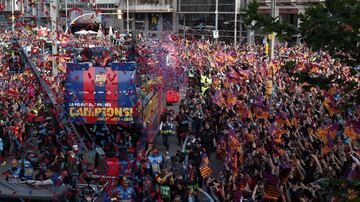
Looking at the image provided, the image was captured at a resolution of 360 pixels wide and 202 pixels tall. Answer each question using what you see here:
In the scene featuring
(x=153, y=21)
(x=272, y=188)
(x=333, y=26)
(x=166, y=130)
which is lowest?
(x=166, y=130)

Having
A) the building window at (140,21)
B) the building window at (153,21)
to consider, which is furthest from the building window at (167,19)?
the building window at (140,21)

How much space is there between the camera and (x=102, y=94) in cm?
1484

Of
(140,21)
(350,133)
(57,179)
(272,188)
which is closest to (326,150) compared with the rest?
(350,133)

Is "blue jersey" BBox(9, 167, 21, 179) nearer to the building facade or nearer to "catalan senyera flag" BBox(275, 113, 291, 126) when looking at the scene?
"catalan senyera flag" BBox(275, 113, 291, 126)

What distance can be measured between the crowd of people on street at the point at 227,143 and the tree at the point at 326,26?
2.26 ft

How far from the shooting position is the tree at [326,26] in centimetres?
554

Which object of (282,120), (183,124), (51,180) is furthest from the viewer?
(183,124)

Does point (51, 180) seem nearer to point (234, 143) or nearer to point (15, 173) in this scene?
point (15, 173)

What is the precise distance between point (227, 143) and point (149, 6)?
213 feet

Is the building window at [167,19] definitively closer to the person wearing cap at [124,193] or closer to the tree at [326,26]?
the person wearing cap at [124,193]

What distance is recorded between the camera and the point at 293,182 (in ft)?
33.1

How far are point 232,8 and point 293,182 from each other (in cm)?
5504

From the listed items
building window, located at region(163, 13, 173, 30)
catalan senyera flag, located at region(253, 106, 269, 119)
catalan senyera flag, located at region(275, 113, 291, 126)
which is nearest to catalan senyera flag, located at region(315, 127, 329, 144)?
catalan senyera flag, located at region(275, 113, 291, 126)

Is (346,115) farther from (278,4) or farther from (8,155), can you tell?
(278,4)
